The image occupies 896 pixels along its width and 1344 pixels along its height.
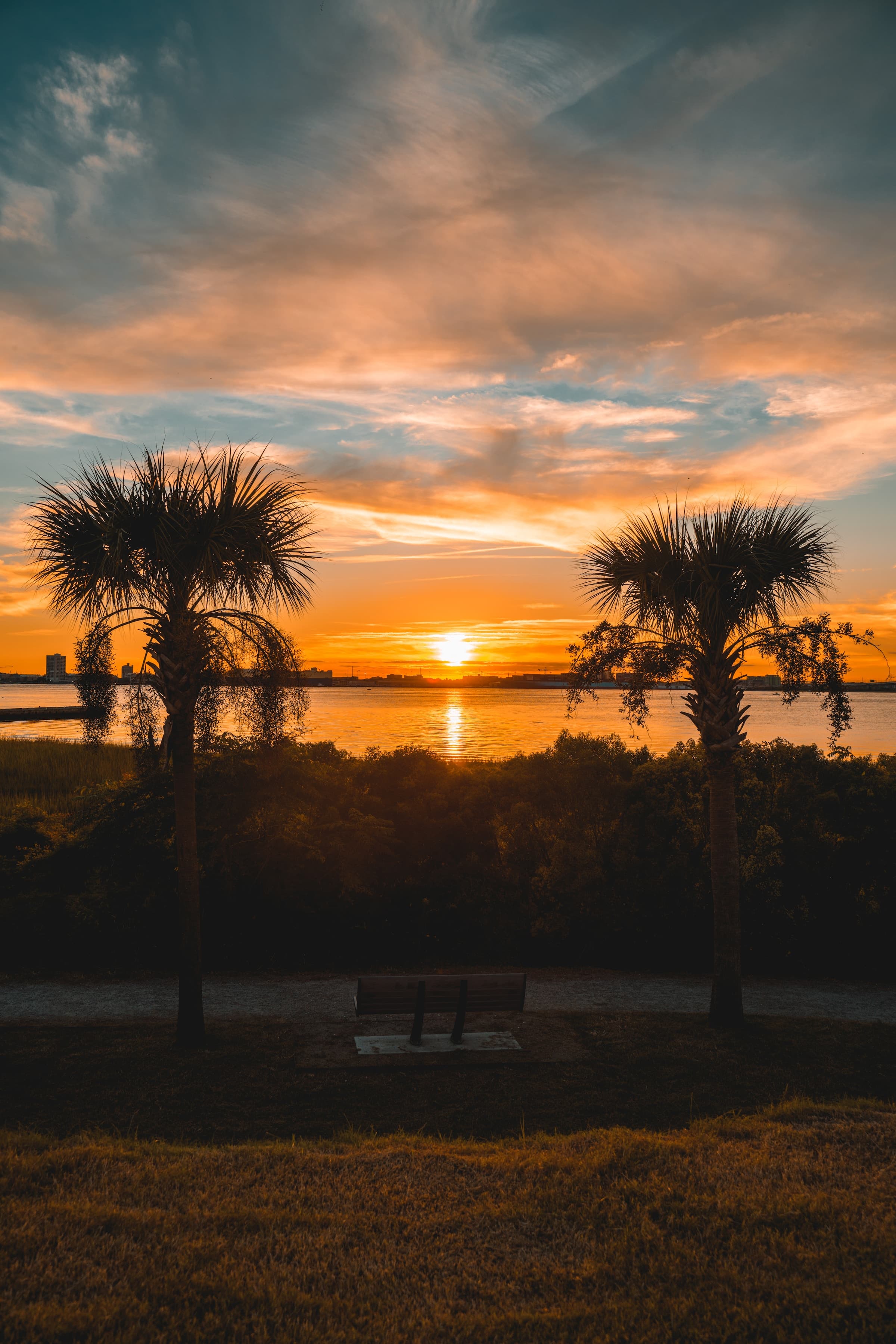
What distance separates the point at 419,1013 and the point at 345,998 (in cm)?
221

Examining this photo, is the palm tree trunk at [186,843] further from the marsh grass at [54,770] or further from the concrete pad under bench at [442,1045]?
the marsh grass at [54,770]

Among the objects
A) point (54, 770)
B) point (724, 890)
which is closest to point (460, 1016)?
point (724, 890)

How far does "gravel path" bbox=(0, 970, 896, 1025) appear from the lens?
997 cm

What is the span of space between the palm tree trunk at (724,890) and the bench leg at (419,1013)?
3363 mm

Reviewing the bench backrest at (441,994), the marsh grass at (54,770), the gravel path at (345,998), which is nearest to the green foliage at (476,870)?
the gravel path at (345,998)

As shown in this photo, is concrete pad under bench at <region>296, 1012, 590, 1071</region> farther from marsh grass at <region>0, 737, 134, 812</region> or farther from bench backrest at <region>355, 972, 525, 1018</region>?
marsh grass at <region>0, 737, 134, 812</region>

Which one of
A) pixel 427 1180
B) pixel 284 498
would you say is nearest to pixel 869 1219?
pixel 427 1180

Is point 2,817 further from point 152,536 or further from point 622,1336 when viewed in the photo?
point 622,1336

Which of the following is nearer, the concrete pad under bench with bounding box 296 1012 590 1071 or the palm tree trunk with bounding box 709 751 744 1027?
the concrete pad under bench with bounding box 296 1012 590 1071

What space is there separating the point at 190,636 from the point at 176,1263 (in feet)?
19.5

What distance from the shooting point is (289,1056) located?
27.6ft

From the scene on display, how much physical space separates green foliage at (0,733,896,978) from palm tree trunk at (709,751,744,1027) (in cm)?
292

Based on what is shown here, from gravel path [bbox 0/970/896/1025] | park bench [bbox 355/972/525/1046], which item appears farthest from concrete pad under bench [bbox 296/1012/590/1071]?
gravel path [bbox 0/970/896/1025]

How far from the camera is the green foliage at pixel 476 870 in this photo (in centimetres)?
1230
